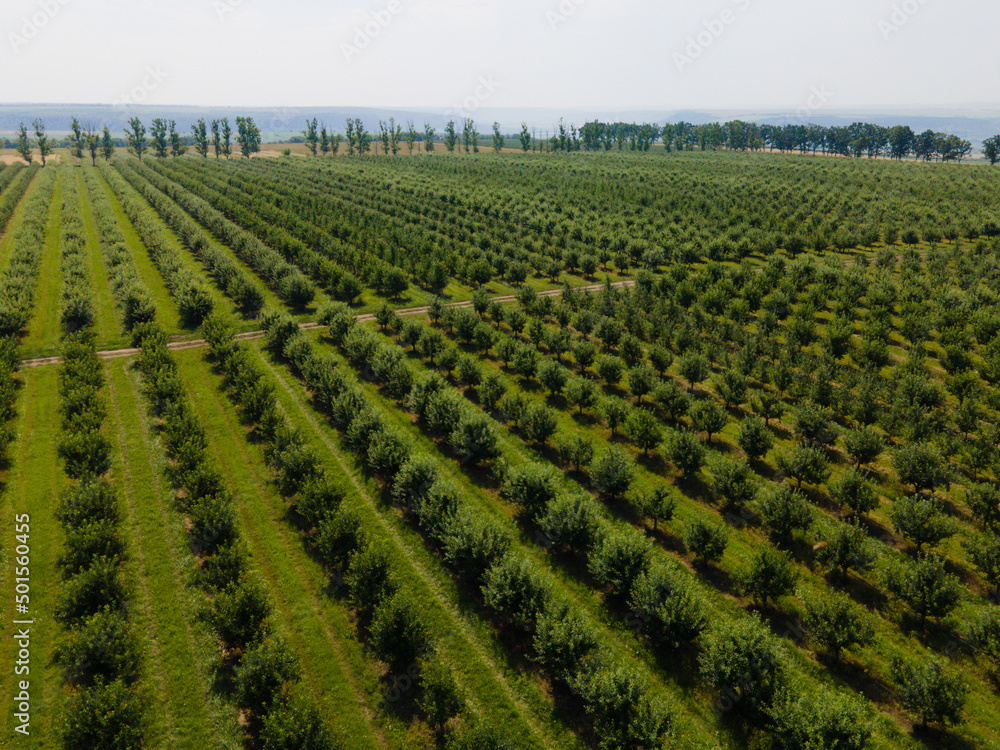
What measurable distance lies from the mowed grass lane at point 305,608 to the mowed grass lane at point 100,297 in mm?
22237

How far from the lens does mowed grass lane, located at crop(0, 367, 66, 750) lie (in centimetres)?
1830

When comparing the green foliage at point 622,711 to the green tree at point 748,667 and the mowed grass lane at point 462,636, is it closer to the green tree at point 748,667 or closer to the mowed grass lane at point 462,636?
the mowed grass lane at point 462,636

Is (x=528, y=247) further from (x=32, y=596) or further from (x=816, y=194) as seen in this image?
(x=816, y=194)

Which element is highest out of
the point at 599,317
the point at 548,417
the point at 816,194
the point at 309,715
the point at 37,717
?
the point at 816,194

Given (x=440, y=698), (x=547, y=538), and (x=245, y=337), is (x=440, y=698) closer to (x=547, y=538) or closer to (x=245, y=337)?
(x=547, y=538)

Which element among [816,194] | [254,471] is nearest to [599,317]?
[254,471]

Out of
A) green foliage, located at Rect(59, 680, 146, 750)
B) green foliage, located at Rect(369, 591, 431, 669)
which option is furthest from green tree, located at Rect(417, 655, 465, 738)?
green foliage, located at Rect(59, 680, 146, 750)

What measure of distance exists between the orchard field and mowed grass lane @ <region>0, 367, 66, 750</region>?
0.14m

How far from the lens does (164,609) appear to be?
22.4 metres

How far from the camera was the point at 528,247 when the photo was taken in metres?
78.8

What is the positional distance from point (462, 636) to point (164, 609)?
14006mm

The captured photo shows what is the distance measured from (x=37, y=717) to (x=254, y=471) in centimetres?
1498

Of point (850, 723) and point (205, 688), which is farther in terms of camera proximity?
point (205, 688)

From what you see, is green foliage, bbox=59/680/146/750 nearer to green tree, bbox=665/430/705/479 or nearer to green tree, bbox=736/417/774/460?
green tree, bbox=665/430/705/479
